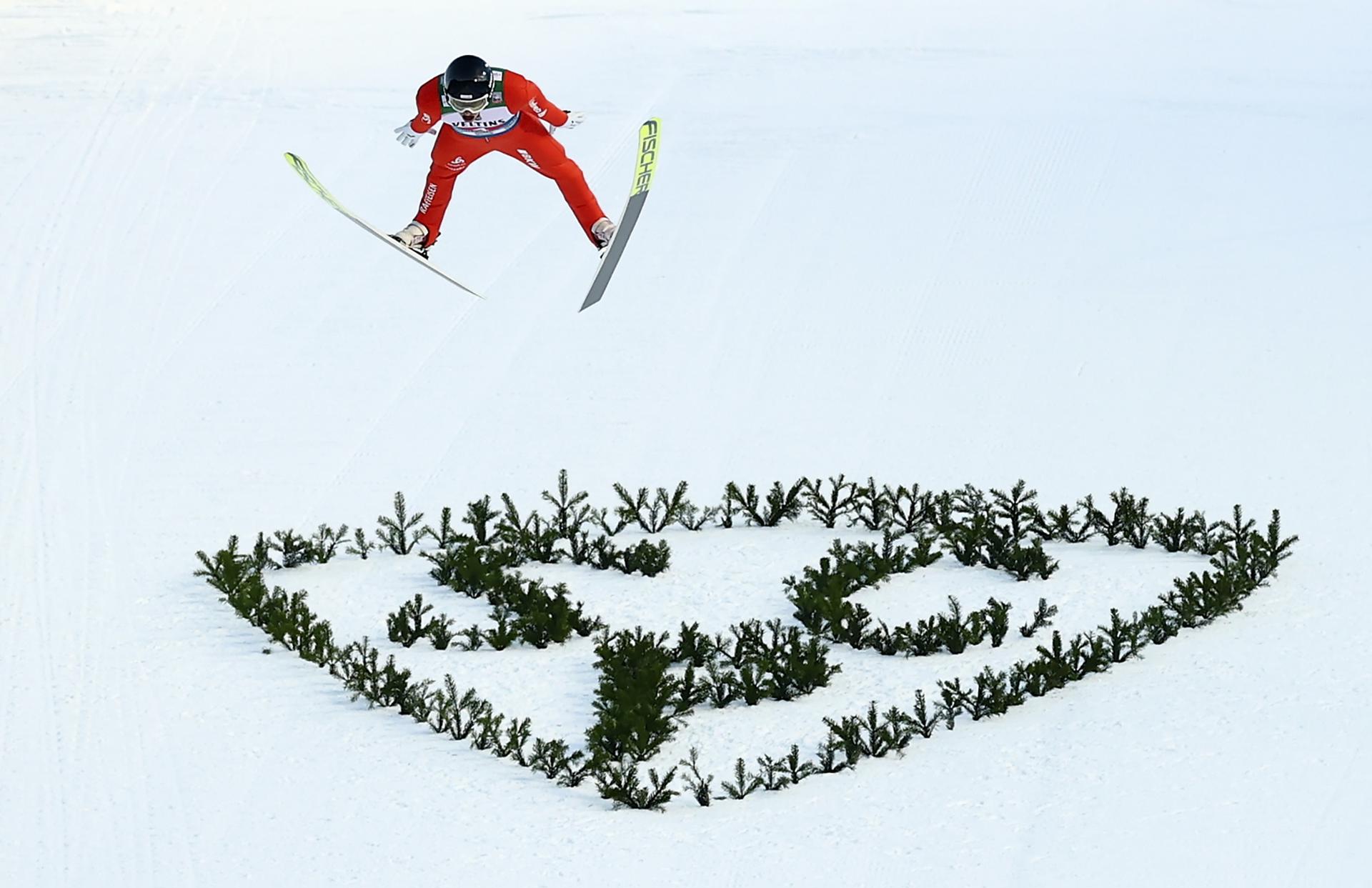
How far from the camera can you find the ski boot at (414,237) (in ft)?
29.7

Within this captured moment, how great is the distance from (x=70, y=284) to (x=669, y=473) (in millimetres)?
5055

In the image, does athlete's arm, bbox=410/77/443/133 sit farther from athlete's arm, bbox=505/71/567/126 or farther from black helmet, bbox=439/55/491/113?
athlete's arm, bbox=505/71/567/126

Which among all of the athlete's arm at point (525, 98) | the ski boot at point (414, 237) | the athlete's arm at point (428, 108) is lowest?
the ski boot at point (414, 237)

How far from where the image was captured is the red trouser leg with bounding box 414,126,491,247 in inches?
346

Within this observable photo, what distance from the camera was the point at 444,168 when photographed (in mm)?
8914

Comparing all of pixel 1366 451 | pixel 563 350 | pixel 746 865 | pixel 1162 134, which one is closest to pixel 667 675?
pixel 746 865

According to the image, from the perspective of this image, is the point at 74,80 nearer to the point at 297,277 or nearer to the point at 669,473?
the point at 297,277

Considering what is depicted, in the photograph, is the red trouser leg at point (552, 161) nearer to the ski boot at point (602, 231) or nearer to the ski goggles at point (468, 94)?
the ski boot at point (602, 231)

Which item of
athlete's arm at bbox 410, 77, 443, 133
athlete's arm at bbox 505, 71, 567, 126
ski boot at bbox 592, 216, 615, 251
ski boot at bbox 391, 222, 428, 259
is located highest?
A: athlete's arm at bbox 505, 71, 567, 126

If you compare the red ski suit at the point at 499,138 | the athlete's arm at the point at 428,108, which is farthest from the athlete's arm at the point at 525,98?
the athlete's arm at the point at 428,108

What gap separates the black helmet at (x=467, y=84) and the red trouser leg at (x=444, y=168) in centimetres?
48

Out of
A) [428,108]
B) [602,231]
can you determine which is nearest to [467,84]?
[428,108]

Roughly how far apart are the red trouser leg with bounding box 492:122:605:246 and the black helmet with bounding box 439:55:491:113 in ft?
1.63

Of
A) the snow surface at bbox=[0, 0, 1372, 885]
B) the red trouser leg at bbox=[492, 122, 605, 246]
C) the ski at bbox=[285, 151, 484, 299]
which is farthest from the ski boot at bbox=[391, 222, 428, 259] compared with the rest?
the snow surface at bbox=[0, 0, 1372, 885]
